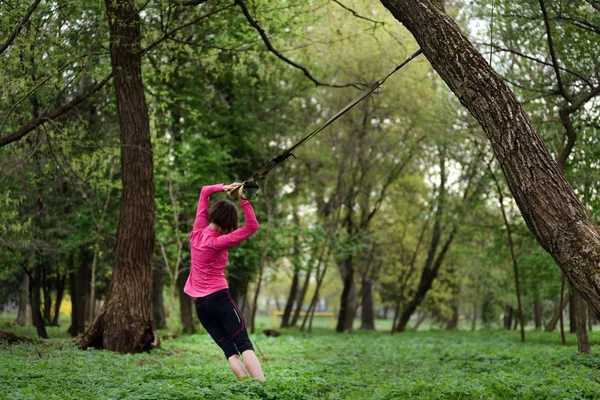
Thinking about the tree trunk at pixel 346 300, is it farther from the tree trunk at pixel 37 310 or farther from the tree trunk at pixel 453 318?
the tree trunk at pixel 37 310

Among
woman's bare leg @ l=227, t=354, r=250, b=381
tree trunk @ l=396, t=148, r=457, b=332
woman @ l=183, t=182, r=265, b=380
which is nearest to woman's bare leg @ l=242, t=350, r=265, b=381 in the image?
woman @ l=183, t=182, r=265, b=380

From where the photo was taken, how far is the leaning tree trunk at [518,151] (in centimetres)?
502

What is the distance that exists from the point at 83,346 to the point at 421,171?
68.5 ft

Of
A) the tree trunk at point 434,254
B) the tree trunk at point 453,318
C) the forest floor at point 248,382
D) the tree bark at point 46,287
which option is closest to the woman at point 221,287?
the forest floor at point 248,382

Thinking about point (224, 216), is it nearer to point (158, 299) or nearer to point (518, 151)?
point (518, 151)

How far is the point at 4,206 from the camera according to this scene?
41.1 ft

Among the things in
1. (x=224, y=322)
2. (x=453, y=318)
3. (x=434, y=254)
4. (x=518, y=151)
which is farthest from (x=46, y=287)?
(x=453, y=318)

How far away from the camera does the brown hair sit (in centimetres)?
686

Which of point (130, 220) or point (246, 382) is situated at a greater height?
point (130, 220)

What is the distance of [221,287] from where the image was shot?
6.73 metres

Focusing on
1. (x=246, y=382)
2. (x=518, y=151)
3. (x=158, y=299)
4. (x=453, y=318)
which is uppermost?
(x=518, y=151)

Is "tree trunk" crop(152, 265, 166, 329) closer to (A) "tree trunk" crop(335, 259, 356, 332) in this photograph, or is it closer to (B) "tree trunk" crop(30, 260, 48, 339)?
(A) "tree trunk" crop(335, 259, 356, 332)

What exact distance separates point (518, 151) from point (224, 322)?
134 inches

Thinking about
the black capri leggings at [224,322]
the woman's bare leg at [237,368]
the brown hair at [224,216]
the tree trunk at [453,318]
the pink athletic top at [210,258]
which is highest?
the brown hair at [224,216]
